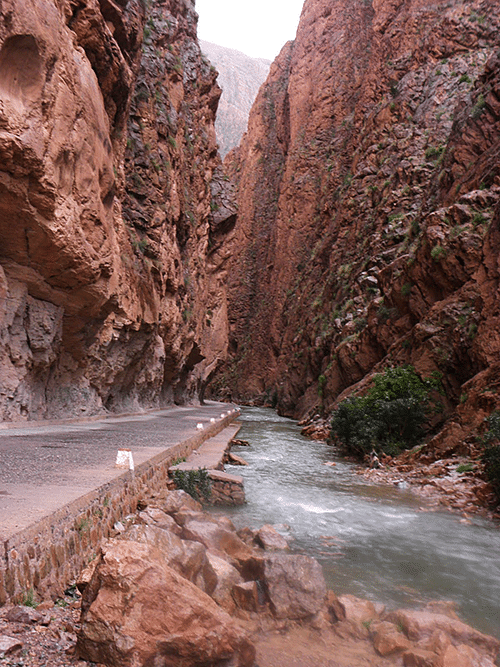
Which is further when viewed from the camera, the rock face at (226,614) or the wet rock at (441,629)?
the wet rock at (441,629)

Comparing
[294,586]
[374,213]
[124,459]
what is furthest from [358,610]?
[374,213]

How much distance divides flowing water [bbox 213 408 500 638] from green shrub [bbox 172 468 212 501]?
62 cm

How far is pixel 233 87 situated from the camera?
143250mm

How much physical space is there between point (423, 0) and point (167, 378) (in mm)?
29348

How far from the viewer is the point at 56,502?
13.0 feet

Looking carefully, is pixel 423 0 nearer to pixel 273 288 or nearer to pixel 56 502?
pixel 273 288

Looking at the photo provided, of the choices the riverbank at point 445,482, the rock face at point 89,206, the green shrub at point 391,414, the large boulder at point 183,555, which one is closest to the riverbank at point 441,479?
the riverbank at point 445,482

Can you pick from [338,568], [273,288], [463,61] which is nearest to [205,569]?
[338,568]

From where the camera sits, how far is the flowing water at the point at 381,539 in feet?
16.4

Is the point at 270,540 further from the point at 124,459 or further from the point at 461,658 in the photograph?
the point at 461,658

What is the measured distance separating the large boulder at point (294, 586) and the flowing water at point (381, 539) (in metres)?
0.69

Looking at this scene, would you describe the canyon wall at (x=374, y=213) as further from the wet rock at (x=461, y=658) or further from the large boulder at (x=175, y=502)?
the wet rock at (x=461, y=658)

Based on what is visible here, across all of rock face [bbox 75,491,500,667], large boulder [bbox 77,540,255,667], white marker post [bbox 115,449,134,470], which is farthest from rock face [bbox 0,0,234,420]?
large boulder [bbox 77,540,255,667]

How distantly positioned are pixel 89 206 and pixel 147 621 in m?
10.0
